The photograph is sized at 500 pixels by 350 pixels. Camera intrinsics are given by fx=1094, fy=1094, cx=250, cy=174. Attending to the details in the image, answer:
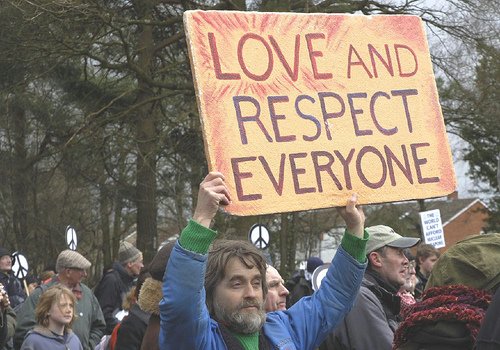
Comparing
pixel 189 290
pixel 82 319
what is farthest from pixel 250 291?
pixel 82 319

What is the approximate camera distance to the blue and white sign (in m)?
17.2

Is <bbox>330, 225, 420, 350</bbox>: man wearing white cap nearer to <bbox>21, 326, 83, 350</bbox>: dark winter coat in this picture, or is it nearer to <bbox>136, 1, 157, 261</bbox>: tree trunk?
<bbox>21, 326, 83, 350</bbox>: dark winter coat

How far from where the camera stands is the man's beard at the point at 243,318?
3.76m

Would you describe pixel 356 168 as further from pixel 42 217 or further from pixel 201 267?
pixel 42 217

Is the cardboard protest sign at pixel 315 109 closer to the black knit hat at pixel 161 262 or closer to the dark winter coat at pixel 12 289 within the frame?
the black knit hat at pixel 161 262

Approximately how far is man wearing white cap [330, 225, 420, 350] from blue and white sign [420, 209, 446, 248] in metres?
11.4

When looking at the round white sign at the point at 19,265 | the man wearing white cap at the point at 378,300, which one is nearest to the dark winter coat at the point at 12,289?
the round white sign at the point at 19,265

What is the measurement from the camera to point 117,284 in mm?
11719

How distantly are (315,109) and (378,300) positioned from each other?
1499 millimetres

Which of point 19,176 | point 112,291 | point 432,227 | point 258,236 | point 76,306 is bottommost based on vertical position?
point 76,306

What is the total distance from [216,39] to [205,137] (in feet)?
1.51

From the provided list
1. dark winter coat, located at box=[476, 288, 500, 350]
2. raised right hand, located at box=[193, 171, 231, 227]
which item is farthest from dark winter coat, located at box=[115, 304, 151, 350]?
dark winter coat, located at box=[476, 288, 500, 350]

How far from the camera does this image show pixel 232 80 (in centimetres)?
422

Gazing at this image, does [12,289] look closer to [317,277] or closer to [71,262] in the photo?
[71,262]
